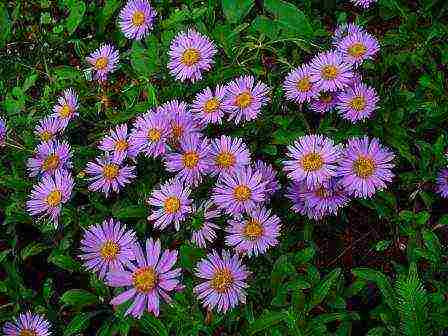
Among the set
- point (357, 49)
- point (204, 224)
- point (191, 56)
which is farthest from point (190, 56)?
point (204, 224)

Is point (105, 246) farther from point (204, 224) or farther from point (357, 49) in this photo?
point (357, 49)

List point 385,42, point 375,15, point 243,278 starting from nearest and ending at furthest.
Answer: point 243,278, point 385,42, point 375,15

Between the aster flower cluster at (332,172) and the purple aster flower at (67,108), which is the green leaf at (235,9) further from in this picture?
the aster flower cluster at (332,172)

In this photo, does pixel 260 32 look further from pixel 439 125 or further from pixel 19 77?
pixel 19 77

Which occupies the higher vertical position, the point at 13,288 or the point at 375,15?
the point at 375,15

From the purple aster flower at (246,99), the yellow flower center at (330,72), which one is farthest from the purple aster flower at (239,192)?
the yellow flower center at (330,72)

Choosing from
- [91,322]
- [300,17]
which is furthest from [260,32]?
[91,322]

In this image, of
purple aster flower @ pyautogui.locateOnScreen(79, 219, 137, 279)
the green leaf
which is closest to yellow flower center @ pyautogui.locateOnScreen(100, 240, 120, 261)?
purple aster flower @ pyautogui.locateOnScreen(79, 219, 137, 279)
